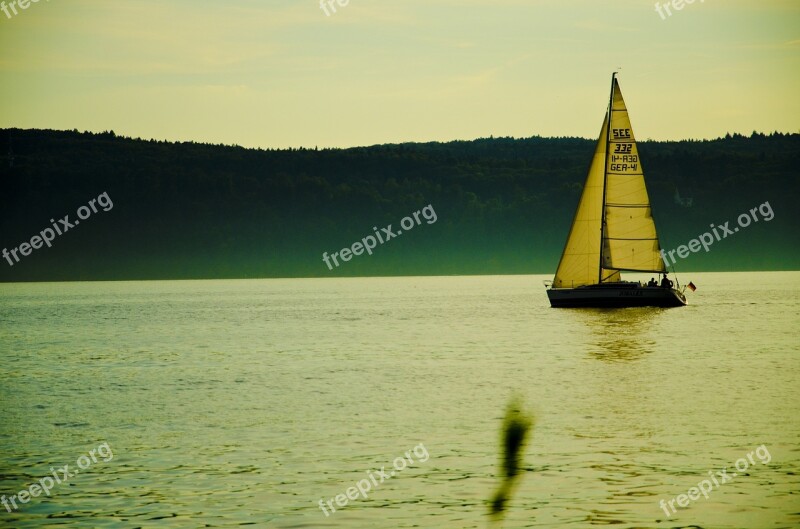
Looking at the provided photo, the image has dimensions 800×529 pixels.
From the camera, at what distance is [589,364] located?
5556cm

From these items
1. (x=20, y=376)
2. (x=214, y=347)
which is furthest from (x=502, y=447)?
(x=214, y=347)

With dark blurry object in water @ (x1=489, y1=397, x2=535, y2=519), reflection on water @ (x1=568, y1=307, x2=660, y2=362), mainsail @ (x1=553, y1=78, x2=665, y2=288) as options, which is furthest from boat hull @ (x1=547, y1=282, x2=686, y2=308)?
dark blurry object in water @ (x1=489, y1=397, x2=535, y2=519)

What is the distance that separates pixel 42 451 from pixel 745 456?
1886cm

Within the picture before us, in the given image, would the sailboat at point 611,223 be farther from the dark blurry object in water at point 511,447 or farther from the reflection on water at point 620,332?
the dark blurry object in water at point 511,447

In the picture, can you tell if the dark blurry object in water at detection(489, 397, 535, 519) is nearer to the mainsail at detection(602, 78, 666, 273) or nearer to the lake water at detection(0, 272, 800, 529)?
the lake water at detection(0, 272, 800, 529)

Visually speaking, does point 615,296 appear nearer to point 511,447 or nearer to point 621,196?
point 621,196

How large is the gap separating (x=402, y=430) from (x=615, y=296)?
5428cm

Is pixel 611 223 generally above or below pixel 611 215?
below

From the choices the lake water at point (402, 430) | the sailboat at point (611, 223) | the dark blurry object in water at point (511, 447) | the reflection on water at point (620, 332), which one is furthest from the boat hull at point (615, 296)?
the dark blurry object in water at point (511, 447)

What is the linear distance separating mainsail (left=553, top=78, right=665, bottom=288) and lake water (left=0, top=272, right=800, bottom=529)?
15149 mm

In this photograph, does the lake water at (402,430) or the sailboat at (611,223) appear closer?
the lake water at (402,430)

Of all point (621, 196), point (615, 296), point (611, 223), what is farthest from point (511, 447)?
point (621, 196)

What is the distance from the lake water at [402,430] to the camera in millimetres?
23062

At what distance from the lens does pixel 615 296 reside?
85.1 metres
